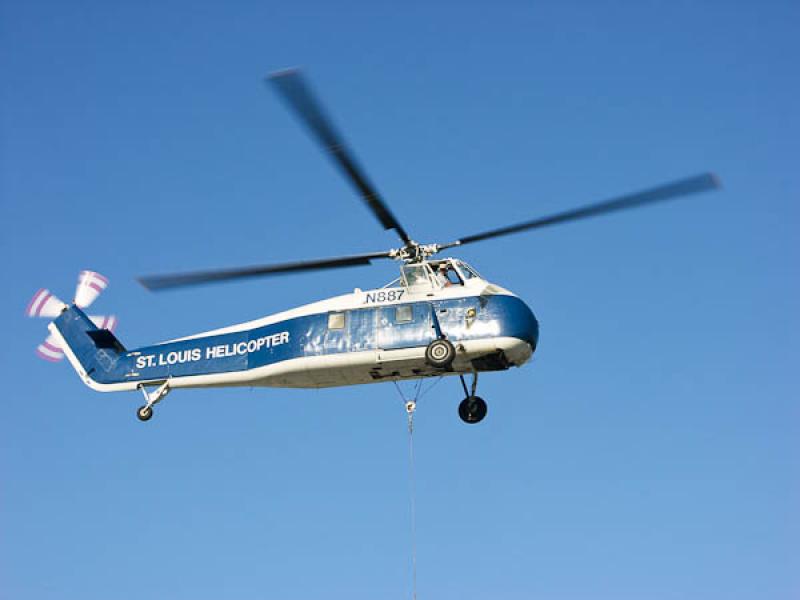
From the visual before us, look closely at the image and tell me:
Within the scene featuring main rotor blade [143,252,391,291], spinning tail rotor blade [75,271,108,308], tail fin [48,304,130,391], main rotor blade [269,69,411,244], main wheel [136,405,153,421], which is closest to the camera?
main rotor blade [269,69,411,244]

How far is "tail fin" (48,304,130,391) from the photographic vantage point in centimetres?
2973

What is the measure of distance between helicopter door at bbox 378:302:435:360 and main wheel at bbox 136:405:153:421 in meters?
6.87

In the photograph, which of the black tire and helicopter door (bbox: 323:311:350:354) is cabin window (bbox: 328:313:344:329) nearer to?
helicopter door (bbox: 323:311:350:354)

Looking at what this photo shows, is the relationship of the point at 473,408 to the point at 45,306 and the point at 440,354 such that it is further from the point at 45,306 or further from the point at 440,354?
the point at 45,306

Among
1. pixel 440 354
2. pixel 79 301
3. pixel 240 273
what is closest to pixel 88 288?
pixel 79 301

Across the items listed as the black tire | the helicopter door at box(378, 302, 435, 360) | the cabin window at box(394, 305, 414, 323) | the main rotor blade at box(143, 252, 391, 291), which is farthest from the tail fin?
the black tire

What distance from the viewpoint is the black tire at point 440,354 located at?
25.5 m

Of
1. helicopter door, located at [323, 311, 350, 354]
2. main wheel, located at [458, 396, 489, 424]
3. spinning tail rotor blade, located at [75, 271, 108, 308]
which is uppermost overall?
spinning tail rotor blade, located at [75, 271, 108, 308]

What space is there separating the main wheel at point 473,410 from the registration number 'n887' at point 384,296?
3255 millimetres

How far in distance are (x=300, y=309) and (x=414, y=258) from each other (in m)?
3.44

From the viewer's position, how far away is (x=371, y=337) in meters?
26.6

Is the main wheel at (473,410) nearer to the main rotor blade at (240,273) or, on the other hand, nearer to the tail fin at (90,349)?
the main rotor blade at (240,273)

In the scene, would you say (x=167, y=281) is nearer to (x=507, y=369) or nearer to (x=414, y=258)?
(x=414, y=258)

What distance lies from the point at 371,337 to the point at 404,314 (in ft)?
3.29
